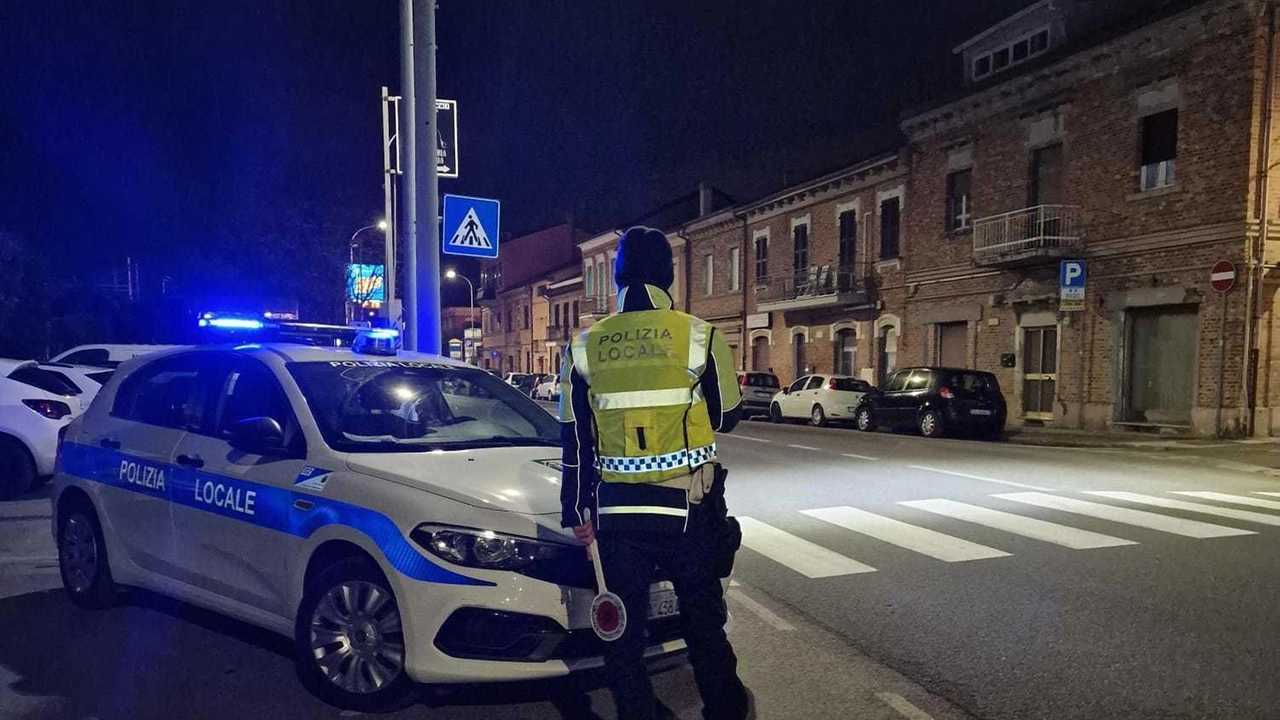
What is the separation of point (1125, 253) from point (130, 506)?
794 inches

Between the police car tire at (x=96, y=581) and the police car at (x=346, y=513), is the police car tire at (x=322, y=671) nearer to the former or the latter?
the police car at (x=346, y=513)

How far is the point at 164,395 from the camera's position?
5203 millimetres

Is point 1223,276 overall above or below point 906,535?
above

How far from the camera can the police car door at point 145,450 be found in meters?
4.83

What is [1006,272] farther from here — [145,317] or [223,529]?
[145,317]

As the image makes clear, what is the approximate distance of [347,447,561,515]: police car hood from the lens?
3.68m

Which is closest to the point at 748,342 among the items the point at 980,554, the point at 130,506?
the point at 980,554

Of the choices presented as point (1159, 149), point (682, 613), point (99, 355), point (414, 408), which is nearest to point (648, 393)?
point (682, 613)

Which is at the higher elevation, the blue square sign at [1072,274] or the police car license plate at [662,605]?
the blue square sign at [1072,274]

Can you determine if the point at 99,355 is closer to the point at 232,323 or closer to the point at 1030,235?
the point at 232,323

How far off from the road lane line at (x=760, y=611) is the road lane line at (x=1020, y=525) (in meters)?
3.07

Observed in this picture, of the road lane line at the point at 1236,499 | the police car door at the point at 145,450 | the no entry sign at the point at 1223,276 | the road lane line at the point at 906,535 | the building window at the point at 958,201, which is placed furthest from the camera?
the building window at the point at 958,201

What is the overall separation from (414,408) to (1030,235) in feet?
65.6

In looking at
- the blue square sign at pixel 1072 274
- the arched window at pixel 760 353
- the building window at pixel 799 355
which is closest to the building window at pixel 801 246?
the building window at pixel 799 355
